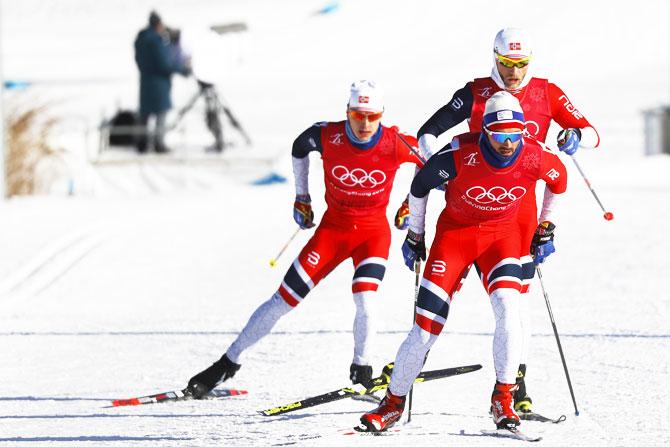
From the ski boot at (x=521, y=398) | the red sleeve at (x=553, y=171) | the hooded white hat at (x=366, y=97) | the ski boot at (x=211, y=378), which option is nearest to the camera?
the red sleeve at (x=553, y=171)

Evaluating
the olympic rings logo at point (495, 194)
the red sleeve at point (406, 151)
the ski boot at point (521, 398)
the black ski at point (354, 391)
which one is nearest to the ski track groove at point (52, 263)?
the black ski at point (354, 391)

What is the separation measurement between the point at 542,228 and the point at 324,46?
36.6 m

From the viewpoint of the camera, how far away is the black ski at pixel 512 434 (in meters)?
7.06

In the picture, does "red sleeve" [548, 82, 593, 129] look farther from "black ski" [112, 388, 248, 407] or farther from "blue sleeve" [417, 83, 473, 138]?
"black ski" [112, 388, 248, 407]

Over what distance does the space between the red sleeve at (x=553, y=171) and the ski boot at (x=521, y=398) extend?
1035 mm

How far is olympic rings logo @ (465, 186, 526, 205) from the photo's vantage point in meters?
7.23

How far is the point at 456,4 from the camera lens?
47094mm

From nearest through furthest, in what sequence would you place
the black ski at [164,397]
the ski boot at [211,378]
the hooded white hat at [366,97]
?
the hooded white hat at [366,97] < the black ski at [164,397] < the ski boot at [211,378]

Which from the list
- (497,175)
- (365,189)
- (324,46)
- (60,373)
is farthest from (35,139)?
(324,46)

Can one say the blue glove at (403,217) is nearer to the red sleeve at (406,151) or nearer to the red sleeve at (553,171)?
the red sleeve at (406,151)

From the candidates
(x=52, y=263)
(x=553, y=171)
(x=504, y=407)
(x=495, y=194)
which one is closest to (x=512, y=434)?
(x=504, y=407)

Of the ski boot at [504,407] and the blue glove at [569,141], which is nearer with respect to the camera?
the ski boot at [504,407]

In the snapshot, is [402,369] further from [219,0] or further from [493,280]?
[219,0]

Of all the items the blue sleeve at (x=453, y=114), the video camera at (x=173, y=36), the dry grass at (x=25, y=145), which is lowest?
the blue sleeve at (x=453, y=114)
